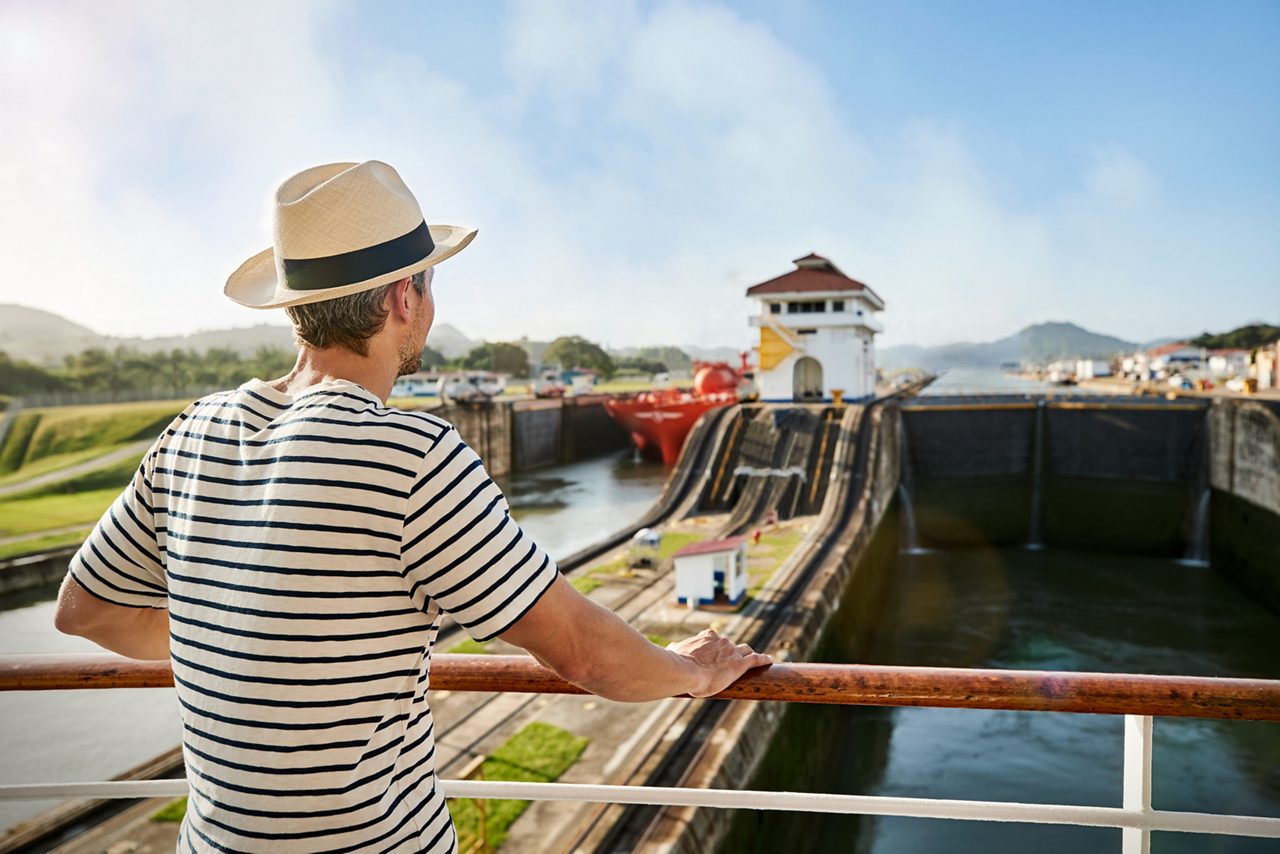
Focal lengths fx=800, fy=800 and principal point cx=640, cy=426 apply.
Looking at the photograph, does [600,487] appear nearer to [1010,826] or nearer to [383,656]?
[1010,826]

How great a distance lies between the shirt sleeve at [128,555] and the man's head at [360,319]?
0.33 metres

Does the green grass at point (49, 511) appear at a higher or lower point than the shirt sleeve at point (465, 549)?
lower

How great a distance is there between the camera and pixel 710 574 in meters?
10.0

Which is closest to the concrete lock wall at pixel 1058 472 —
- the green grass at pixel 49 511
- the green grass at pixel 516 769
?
the green grass at pixel 516 769

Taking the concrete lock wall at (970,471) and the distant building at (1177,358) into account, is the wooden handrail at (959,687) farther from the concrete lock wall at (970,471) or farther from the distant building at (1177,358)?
the distant building at (1177,358)

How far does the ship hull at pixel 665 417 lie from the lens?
1261 inches

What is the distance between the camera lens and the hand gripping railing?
1.50m

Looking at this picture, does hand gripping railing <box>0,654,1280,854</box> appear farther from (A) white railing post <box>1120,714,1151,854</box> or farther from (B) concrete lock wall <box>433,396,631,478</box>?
(B) concrete lock wall <box>433,396,631,478</box>

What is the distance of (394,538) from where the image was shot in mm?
979

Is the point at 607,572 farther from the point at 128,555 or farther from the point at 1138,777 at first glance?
the point at 128,555

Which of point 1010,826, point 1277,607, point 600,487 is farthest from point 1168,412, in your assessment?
point 600,487

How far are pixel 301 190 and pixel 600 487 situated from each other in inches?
1169

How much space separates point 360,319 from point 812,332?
24041mm

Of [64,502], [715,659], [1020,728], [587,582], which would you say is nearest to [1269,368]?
[1020,728]
